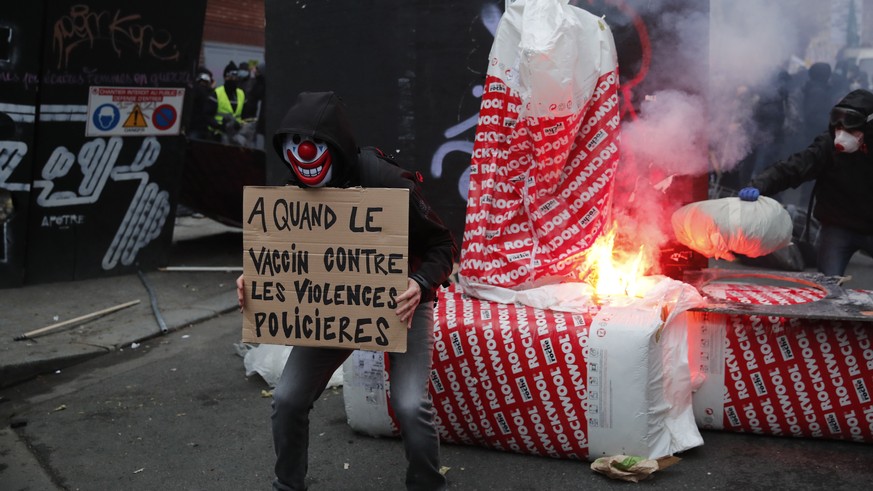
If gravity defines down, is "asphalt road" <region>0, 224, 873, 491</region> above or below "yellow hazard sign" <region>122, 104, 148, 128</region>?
below

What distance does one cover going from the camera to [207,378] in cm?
532

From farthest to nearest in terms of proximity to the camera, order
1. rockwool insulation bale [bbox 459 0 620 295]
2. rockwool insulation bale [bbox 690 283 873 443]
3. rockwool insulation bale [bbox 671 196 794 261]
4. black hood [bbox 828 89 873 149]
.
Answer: black hood [bbox 828 89 873 149]
rockwool insulation bale [bbox 671 196 794 261]
rockwool insulation bale [bbox 459 0 620 295]
rockwool insulation bale [bbox 690 283 873 443]

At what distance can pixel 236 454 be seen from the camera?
412 centimetres

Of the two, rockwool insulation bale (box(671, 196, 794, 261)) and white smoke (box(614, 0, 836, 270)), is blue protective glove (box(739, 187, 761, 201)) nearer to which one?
rockwool insulation bale (box(671, 196, 794, 261))

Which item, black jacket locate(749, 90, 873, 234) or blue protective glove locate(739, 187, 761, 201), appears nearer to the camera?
blue protective glove locate(739, 187, 761, 201)

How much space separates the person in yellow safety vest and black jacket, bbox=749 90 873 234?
724 cm

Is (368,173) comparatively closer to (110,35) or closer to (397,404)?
(397,404)

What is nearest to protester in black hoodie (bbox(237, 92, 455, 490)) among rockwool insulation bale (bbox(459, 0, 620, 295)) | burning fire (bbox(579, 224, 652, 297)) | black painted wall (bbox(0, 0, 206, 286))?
rockwool insulation bale (bbox(459, 0, 620, 295))

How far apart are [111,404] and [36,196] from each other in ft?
9.91

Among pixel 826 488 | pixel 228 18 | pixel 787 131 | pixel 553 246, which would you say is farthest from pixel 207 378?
pixel 228 18

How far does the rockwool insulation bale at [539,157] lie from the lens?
416cm

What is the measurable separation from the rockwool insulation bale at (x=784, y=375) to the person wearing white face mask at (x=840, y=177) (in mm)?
1309

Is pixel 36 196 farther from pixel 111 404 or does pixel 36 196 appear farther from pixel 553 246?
pixel 553 246

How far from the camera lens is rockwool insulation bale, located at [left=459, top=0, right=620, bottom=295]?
4156 mm
